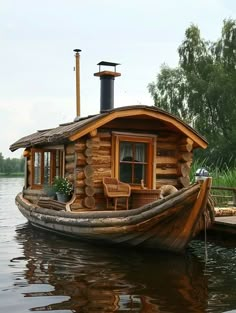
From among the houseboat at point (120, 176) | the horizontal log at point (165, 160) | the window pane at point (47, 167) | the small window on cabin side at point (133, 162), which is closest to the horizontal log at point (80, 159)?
the houseboat at point (120, 176)

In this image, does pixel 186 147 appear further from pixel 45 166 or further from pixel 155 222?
pixel 155 222

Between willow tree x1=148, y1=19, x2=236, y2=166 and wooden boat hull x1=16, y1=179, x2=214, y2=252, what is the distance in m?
24.6

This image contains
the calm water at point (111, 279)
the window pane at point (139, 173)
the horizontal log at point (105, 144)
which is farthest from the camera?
the window pane at point (139, 173)

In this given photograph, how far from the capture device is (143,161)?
1262 centimetres

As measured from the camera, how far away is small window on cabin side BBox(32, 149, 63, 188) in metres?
13.3

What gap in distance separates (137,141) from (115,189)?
143cm

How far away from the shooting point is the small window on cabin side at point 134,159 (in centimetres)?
1230

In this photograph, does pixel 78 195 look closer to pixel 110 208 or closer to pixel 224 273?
pixel 110 208

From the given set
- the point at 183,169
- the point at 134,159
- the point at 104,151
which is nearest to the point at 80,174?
the point at 104,151

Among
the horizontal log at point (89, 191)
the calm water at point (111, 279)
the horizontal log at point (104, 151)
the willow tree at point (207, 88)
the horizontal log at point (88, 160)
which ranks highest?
the willow tree at point (207, 88)

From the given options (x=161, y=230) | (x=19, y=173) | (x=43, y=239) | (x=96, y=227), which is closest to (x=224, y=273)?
(x=161, y=230)

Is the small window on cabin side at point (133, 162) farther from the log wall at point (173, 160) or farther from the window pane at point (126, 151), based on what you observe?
the log wall at point (173, 160)

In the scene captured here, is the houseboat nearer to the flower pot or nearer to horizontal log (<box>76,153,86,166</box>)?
horizontal log (<box>76,153,86,166</box>)

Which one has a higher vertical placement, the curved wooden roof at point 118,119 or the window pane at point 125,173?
the curved wooden roof at point 118,119
